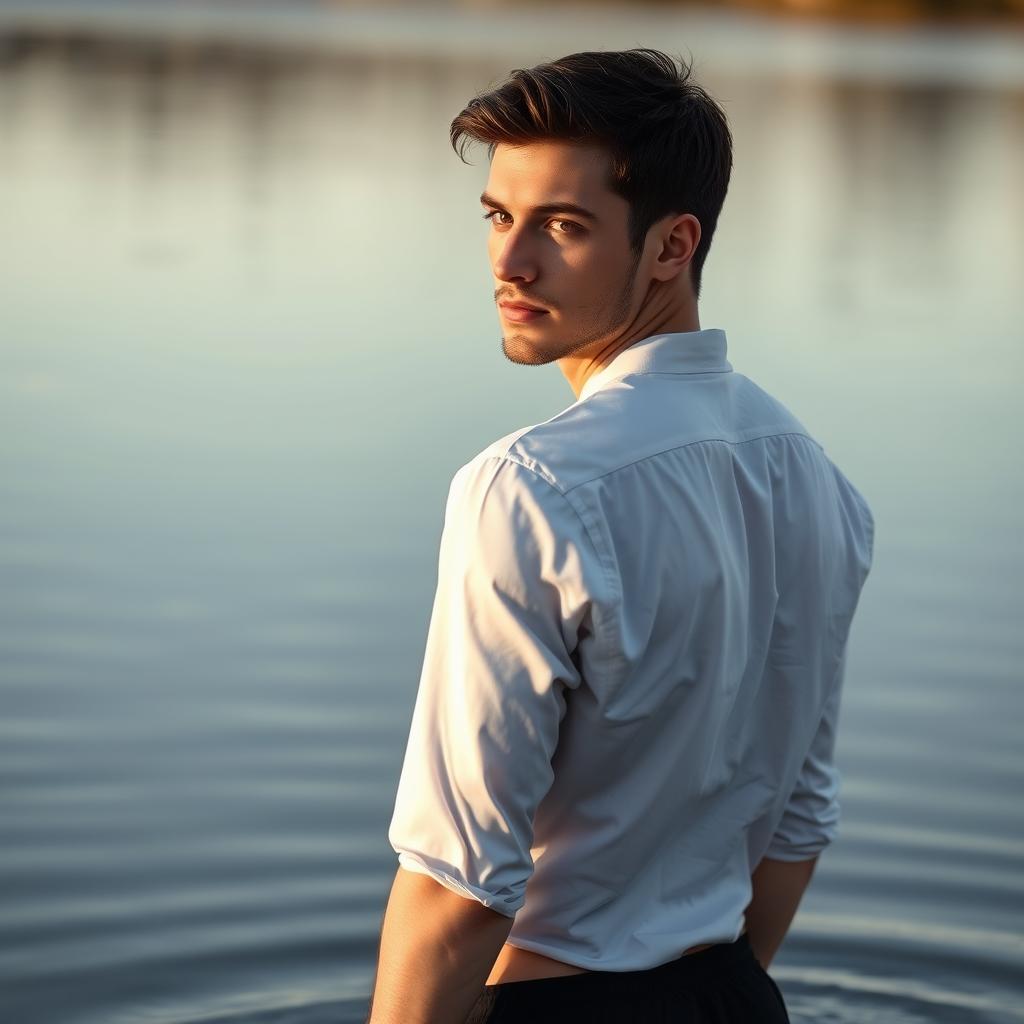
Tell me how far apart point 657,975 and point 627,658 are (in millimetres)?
374

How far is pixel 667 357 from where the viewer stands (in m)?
1.95

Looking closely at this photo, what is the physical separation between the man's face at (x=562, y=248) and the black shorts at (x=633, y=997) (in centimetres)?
61

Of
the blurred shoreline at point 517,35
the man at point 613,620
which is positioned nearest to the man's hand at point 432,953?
the man at point 613,620

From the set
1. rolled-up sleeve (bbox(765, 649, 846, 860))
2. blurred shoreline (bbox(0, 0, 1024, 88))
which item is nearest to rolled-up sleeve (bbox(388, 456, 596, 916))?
rolled-up sleeve (bbox(765, 649, 846, 860))

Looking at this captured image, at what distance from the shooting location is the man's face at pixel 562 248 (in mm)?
1948

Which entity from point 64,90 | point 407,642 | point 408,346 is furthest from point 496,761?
point 64,90

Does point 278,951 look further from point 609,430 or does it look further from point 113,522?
point 113,522

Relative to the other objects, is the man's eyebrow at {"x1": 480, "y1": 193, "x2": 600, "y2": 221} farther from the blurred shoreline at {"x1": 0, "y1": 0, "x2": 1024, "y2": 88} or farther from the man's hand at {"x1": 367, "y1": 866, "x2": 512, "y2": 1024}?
the blurred shoreline at {"x1": 0, "y1": 0, "x2": 1024, "y2": 88}

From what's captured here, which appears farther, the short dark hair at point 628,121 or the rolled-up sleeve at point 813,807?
the rolled-up sleeve at point 813,807

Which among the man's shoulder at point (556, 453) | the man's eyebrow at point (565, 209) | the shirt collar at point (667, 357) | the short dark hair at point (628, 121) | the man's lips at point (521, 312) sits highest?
the short dark hair at point (628, 121)

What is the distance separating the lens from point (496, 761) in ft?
5.88

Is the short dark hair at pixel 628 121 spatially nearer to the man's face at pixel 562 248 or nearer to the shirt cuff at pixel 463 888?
the man's face at pixel 562 248

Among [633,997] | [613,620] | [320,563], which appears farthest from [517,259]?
[320,563]

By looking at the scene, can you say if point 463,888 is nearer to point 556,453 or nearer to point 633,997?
point 633,997
